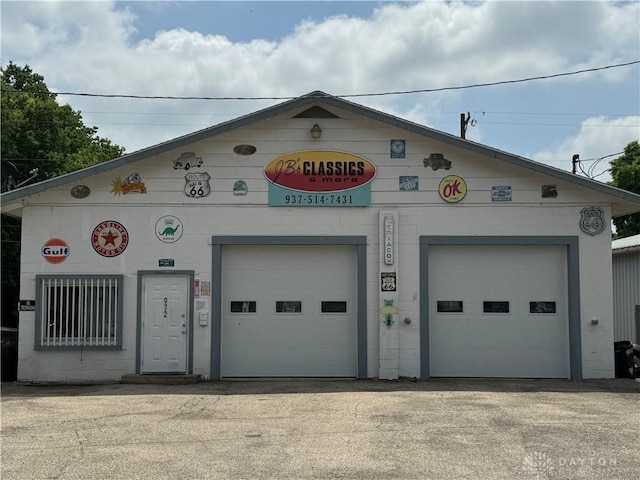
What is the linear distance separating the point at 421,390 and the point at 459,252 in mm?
3180

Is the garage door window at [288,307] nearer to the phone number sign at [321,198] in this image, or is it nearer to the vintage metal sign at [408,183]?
the phone number sign at [321,198]

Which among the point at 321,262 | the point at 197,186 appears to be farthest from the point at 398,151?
the point at 197,186

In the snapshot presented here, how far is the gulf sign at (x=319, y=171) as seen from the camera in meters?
14.1

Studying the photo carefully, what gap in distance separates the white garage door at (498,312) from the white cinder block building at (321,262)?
0.09 ft

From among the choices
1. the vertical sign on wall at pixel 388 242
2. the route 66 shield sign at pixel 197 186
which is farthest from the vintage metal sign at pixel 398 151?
the route 66 shield sign at pixel 197 186

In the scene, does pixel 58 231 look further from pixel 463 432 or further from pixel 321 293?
pixel 463 432

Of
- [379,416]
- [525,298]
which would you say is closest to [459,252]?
[525,298]

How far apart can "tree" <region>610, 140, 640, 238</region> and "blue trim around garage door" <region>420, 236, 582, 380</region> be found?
829 inches

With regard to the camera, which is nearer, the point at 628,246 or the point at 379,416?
the point at 379,416

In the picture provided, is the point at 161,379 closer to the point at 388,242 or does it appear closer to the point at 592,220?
the point at 388,242

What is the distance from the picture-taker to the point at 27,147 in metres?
28.2

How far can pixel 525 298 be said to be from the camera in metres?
14.2

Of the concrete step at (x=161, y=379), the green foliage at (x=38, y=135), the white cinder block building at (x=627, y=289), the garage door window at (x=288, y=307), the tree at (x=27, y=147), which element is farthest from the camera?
the green foliage at (x=38, y=135)
